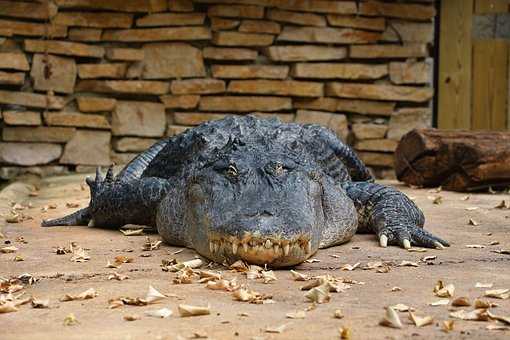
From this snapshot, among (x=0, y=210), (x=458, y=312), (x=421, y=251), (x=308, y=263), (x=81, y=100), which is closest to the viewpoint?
(x=458, y=312)

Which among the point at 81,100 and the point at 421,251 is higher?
the point at 81,100

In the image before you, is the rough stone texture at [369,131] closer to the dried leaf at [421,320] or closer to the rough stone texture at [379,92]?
the rough stone texture at [379,92]

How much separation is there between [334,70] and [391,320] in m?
7.77

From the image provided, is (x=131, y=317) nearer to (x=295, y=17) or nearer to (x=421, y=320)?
(x=421, y=320)

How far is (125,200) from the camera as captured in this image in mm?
5480

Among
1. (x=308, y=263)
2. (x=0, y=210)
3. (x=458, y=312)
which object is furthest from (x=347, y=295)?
(x=0, y=210)

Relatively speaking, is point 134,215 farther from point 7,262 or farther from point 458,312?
point 458,312

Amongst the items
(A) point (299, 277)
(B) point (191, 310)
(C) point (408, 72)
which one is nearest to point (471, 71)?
(C) point (408, 72)

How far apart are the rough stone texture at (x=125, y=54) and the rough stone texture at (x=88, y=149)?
2.94ft

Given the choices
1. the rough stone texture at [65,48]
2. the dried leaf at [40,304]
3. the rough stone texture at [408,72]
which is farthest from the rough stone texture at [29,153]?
the dried leaf at [40,304]

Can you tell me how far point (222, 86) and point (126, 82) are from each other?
1.13 m

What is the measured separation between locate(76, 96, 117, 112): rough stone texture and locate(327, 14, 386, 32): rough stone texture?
2.79m

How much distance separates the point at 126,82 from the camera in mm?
10172

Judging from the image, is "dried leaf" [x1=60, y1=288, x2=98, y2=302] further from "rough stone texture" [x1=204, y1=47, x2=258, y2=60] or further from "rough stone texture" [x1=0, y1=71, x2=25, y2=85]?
"rough stone texture" [x1=204, y1=47, x2=258, y2=60]
